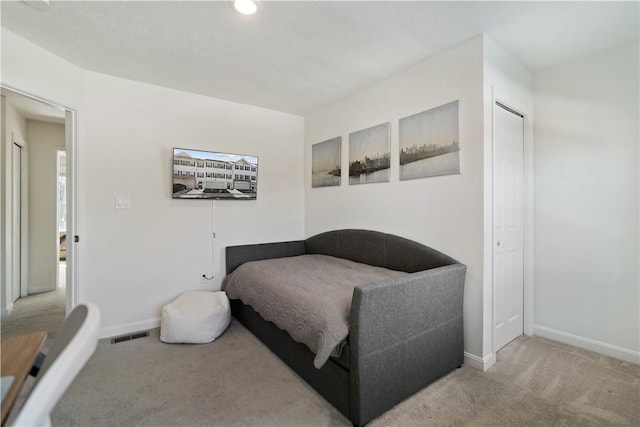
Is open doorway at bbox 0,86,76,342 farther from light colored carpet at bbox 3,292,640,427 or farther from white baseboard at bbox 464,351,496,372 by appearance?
white baseboard at bbox 464,351,496,372

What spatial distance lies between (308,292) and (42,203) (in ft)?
14.1

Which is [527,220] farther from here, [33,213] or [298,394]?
[33,213]

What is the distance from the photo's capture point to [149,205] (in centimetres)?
299

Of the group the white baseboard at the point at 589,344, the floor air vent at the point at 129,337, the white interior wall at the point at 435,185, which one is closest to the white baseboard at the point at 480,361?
the white interior wall at the point at 435,185

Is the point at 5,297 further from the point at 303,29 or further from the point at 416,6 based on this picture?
the point at 416,6

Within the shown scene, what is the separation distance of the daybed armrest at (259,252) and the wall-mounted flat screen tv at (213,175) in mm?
612

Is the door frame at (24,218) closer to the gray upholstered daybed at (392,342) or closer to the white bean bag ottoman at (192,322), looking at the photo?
the white bean bag ottoman at (192,322)

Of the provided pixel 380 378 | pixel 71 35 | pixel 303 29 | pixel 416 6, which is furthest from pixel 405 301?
pixel 71 35

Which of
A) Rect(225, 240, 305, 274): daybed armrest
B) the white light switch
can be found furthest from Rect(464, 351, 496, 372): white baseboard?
the white light switch

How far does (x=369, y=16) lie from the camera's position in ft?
6.42

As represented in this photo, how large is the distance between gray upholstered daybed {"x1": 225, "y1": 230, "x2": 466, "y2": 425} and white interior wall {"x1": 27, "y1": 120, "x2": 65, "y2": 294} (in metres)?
3.61

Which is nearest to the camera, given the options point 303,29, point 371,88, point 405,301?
point 405,301

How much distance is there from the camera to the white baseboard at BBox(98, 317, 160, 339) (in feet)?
9.01

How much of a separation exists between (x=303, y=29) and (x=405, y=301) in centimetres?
202
